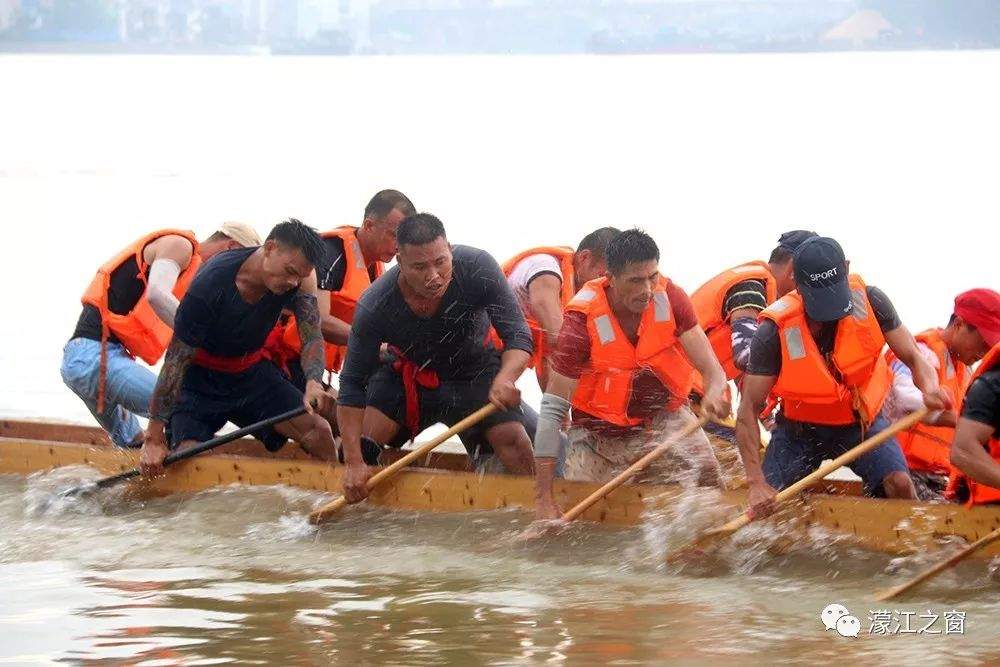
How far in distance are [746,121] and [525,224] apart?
22.2 m

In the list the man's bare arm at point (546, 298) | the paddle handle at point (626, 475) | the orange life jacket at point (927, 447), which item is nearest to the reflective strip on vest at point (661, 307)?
the paddle handle at point (626, 475)

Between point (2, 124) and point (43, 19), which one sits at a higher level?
point (43, 19)

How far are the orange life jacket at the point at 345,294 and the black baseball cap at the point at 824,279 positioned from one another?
251 cm

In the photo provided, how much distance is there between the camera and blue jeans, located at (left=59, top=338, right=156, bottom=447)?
26.5 ft

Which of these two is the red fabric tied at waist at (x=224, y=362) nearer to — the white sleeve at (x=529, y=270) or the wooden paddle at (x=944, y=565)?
the white sleeve at (x=529, y=270)

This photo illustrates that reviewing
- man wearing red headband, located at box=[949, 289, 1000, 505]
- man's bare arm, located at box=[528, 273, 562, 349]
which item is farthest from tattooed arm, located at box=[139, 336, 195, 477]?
man wearing red headband, located at box=[949, 289, 1000, 505]

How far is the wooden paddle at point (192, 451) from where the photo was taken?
25.1 ft

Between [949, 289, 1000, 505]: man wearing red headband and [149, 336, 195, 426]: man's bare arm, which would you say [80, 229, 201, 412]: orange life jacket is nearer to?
[149, 336, 195, 426]: man's bare arm

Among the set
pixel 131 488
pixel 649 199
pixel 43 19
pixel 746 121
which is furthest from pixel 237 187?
pixel 43 19

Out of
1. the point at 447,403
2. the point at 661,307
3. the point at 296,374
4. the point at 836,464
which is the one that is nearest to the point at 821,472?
the point at 836,464

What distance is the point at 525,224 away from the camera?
25969 mm

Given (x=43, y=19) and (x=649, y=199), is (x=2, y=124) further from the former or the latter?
(x=43, y=19)

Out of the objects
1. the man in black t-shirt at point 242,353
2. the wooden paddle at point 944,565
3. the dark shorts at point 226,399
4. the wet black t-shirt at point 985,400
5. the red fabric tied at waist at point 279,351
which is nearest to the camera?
the wet black t-shirt at point 985,400

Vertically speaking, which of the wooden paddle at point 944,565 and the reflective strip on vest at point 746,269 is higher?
the reflective strip on vest at point 746,269
